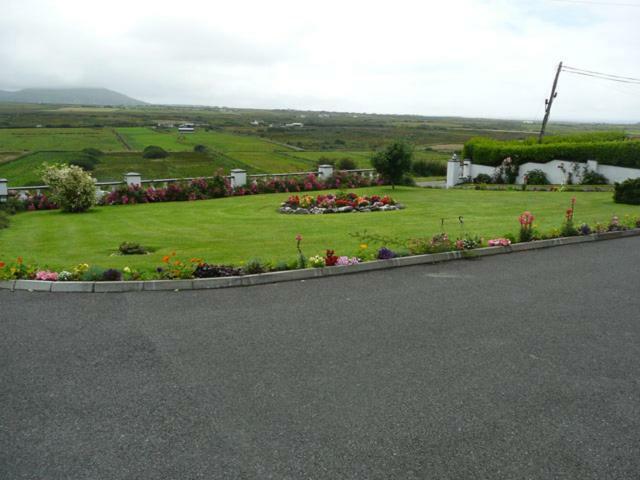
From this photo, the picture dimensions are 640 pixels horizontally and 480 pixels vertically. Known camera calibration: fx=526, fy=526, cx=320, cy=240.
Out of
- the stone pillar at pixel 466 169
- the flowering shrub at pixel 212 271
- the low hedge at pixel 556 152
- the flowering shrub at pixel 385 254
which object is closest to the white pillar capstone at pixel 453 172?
the stone pillar at pixel 466 169

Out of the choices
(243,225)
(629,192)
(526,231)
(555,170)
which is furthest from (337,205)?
(555,170)

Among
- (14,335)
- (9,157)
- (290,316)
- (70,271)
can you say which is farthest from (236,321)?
(9,157)

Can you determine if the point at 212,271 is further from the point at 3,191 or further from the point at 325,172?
the point at 325,172

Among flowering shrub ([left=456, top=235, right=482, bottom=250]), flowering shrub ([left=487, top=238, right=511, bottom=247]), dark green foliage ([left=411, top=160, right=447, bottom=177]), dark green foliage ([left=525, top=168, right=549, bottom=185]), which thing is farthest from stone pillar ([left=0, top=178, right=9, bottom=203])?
dark green foliage ([left=411, top=160, right=447, bottom=177])

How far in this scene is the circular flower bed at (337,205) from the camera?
1789cm

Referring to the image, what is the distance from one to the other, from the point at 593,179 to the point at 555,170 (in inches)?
79.4

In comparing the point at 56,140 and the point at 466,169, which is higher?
the point at 466,169

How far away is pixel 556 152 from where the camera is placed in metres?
28.1

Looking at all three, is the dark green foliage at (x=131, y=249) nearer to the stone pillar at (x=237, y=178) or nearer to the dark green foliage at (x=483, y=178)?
the stone pillar at (x=237, y=178)

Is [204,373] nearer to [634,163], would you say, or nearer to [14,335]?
[14,335]

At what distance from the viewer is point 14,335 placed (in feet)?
21.1

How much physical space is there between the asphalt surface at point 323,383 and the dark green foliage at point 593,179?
20278 millimetres

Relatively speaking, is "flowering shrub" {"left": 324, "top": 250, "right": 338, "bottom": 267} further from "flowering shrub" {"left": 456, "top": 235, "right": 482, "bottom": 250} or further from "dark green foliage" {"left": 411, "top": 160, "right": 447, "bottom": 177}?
"dark green foliage" {"left": 411, "top": 160, "right": 447, "bottom": 177}

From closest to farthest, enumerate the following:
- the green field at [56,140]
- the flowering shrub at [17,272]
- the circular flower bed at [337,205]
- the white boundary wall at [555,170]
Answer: the flowering shrub at [17,272] < the circular flower bed at [337,205] < the white boundary wall at [555,170] < the green field at [56,140]
